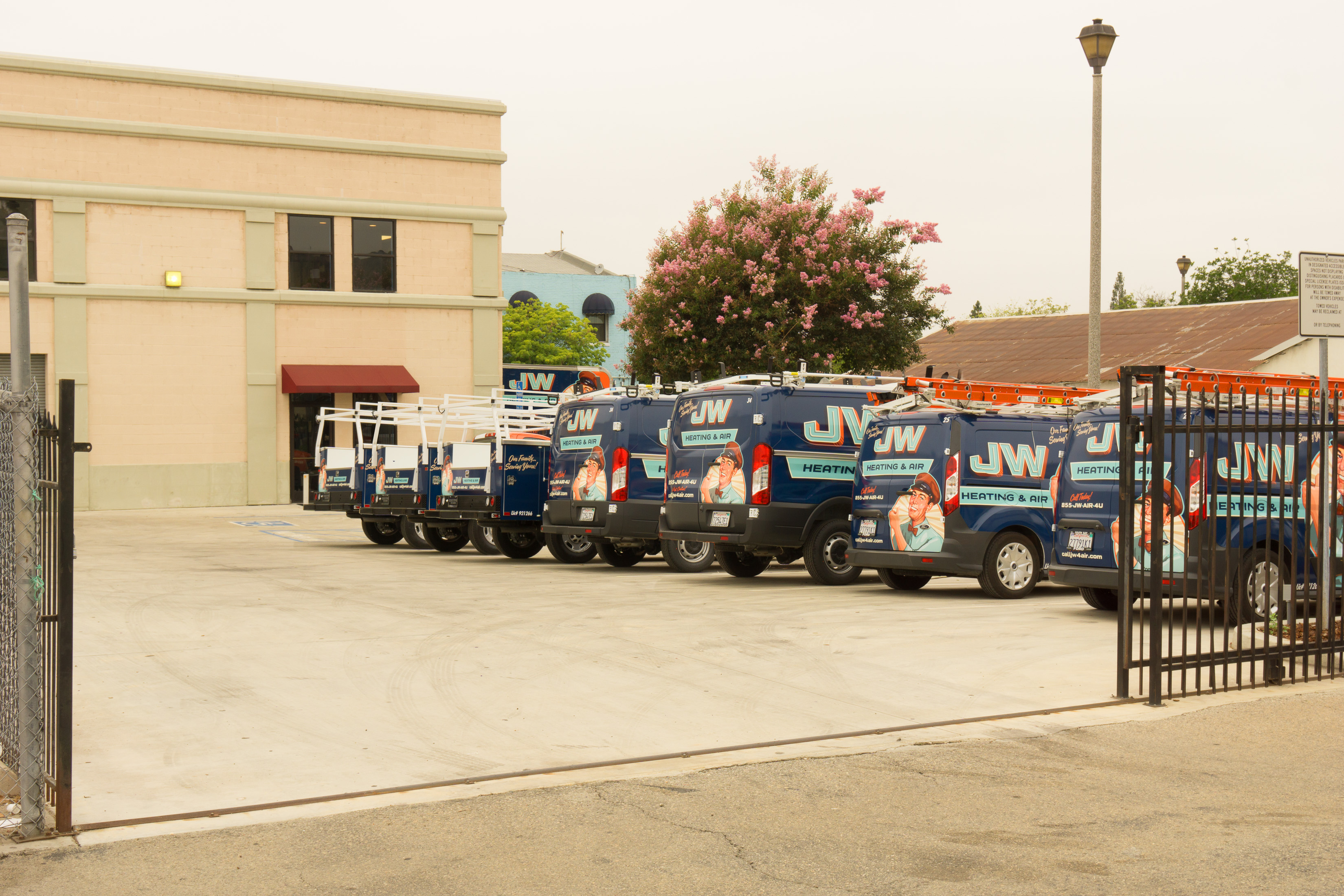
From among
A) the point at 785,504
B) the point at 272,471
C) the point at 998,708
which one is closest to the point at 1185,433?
the point at 998,708

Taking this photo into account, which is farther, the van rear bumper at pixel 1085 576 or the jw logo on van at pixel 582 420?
the jw logo on van at pixel 582 420

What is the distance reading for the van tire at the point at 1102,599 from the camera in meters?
13.1

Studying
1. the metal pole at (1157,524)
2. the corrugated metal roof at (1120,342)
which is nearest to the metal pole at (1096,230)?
the metal pole at (1157,524)

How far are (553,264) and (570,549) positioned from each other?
5889 centimetres

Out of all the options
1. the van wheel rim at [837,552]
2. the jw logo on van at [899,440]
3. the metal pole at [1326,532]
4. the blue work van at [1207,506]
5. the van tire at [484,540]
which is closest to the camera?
the blue work van at [1207,506]

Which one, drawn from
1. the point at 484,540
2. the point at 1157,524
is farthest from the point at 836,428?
the point at 1157,524

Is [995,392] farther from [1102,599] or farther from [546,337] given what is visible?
[546,337]

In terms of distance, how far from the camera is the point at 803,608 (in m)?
13.6

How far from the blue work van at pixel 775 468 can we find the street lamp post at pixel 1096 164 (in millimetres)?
3376

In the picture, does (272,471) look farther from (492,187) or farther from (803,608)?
(803,608)

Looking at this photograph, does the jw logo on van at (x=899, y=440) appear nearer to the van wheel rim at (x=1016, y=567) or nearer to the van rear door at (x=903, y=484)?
the van rear door at (x=903, y=484)

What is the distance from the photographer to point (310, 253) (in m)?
36.5

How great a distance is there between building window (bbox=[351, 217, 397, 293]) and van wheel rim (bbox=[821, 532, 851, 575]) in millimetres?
23602

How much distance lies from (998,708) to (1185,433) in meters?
2.04
